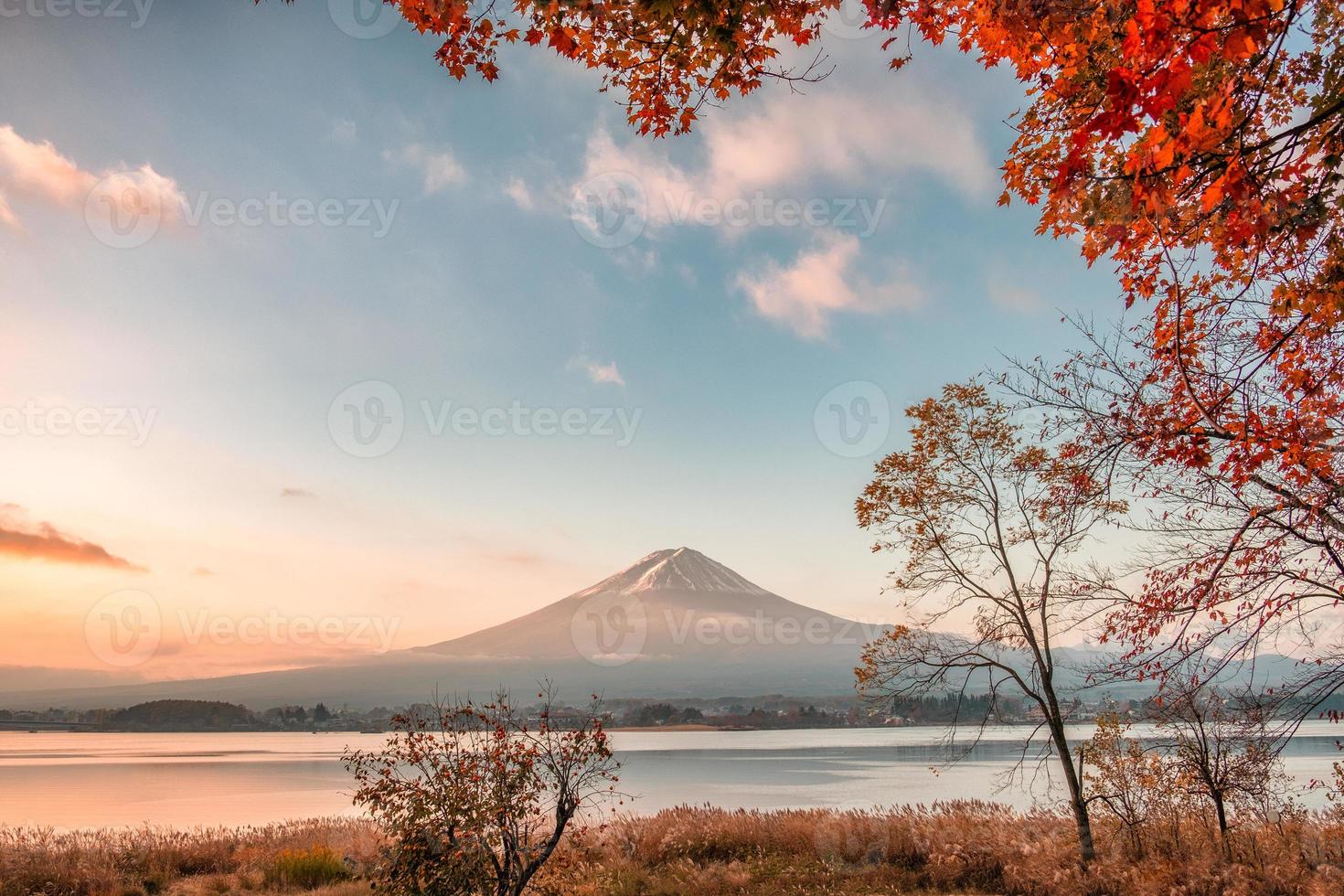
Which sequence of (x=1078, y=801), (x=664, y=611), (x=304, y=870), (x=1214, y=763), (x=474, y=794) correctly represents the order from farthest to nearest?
1. (x=664, y=611)
2. (x=304, y=870)
3. (x=1214, y=763)
4. (x=1078, y=801)
5. (x=474, y=794)

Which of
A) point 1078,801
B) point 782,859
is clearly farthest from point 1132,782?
point 782,859

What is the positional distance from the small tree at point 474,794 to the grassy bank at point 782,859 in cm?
106

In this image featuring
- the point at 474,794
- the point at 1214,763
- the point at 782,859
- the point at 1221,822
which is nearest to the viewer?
the point at 474,794

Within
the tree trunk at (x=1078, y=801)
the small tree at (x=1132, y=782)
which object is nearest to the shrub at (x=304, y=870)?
the tree trunk at (x=1078, y=801)

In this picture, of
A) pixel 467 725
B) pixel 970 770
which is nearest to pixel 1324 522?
pixel 467 725

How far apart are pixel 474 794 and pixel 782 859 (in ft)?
26.9

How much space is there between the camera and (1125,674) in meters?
7.94

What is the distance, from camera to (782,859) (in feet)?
45.9

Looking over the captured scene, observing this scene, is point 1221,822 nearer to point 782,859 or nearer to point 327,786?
point 782,859

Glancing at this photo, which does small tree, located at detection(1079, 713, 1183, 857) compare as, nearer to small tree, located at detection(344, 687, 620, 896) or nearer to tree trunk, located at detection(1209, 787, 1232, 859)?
tree trunk, located at detection(1209, 787, 1232, 859)

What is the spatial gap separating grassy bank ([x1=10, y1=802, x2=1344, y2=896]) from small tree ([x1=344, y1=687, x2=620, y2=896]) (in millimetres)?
1055

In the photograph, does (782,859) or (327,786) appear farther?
(327,786)

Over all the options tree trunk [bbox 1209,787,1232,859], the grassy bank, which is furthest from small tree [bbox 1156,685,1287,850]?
the grassy bank

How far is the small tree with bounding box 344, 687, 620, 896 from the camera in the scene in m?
8.10
